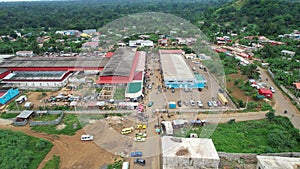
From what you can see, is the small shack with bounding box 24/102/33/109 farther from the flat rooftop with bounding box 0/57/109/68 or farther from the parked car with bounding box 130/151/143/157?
the parked car with bounding box 130/151/143/157

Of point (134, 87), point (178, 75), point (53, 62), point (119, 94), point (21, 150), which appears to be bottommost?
point (21, 150)

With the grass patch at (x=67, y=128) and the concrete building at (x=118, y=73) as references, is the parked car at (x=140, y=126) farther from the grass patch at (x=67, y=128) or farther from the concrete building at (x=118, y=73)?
the concrete building at (x=118, y=73)

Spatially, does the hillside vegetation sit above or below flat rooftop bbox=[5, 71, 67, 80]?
above

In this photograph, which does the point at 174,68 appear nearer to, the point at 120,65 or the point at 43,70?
the point at 120,65

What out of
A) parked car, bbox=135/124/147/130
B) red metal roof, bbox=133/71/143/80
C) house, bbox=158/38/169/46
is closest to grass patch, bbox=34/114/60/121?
parked car, bbox=135/124/147/130

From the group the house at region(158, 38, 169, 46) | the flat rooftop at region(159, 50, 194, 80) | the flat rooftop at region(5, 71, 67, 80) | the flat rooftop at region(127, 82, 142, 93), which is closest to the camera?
the flat rooftop at region(127, 82, 142, 93)

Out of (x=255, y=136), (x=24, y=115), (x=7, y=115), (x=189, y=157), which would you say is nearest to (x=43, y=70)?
(x=7, y=115)

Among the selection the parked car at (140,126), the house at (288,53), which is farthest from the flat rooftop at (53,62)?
the house at (288,53)
